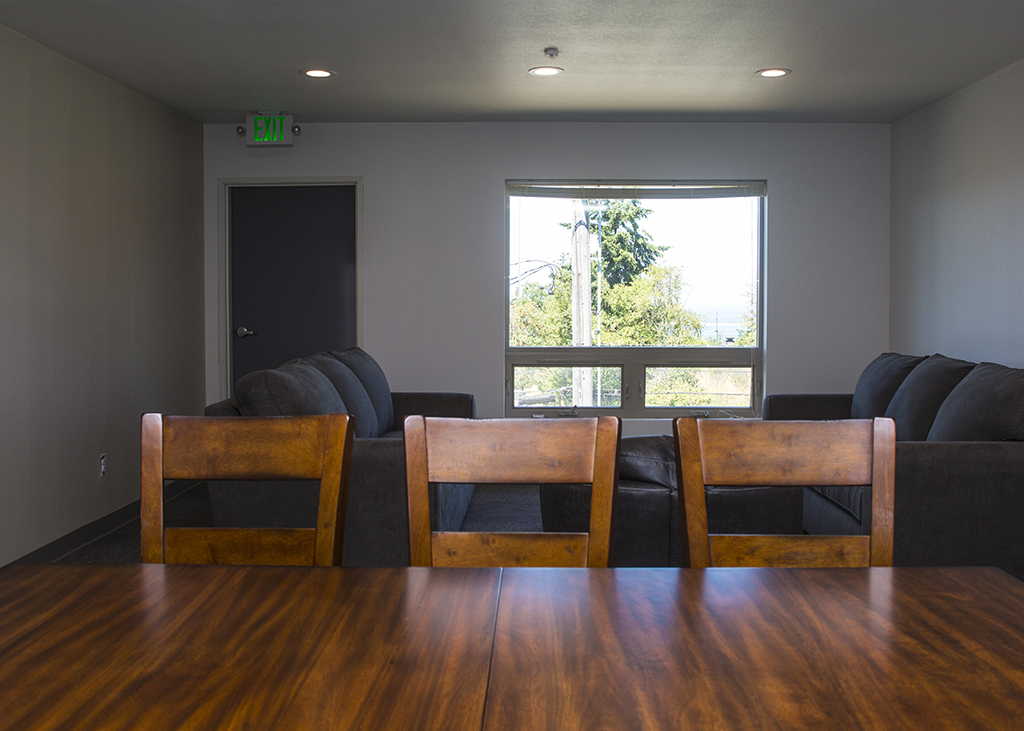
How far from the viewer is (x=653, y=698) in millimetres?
795

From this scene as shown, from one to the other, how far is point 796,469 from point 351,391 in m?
2.80

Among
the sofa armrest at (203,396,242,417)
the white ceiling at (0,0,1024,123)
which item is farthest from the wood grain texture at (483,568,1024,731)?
the white ceiling at (0,0,1024,123)

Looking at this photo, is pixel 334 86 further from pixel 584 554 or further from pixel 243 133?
pixel 584 554

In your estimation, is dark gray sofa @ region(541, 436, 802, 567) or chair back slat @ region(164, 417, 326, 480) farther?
dark gray sofa @ region(541, 436, 802, 567)

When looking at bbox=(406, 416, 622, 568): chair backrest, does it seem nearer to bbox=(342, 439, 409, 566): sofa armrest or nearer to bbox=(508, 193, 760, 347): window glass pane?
bbox=(342, 439, 409, 566): sofa armrest

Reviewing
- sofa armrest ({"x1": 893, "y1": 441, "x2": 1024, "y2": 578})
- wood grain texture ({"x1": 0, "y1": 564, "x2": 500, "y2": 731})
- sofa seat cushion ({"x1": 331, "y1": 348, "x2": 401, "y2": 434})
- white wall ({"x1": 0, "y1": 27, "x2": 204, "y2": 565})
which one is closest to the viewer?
wood grain texture ({"x1": 0, "y1": 564, "x2": 500, "y2": 731})

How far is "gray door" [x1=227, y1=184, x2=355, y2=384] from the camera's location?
5633 mm

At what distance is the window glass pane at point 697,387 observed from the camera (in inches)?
226

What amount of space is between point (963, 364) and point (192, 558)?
11.3 ft

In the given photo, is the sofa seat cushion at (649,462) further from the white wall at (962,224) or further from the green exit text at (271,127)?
the green exit text at (271,127)

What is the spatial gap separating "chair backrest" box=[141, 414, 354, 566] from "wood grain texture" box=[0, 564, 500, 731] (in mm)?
227

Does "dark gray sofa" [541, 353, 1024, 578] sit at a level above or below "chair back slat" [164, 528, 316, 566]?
below

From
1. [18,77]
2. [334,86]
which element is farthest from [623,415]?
[18,77]

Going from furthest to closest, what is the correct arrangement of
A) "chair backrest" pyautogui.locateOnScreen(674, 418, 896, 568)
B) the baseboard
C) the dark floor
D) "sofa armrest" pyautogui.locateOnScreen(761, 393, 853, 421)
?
"sofa armrest" pyautogui.locateOnScreen(761, 393, 853, 421), the dark floor, the baseboard, "chair backrest" pyautogui.locateOnScreen(674, 418, 896, 568)
